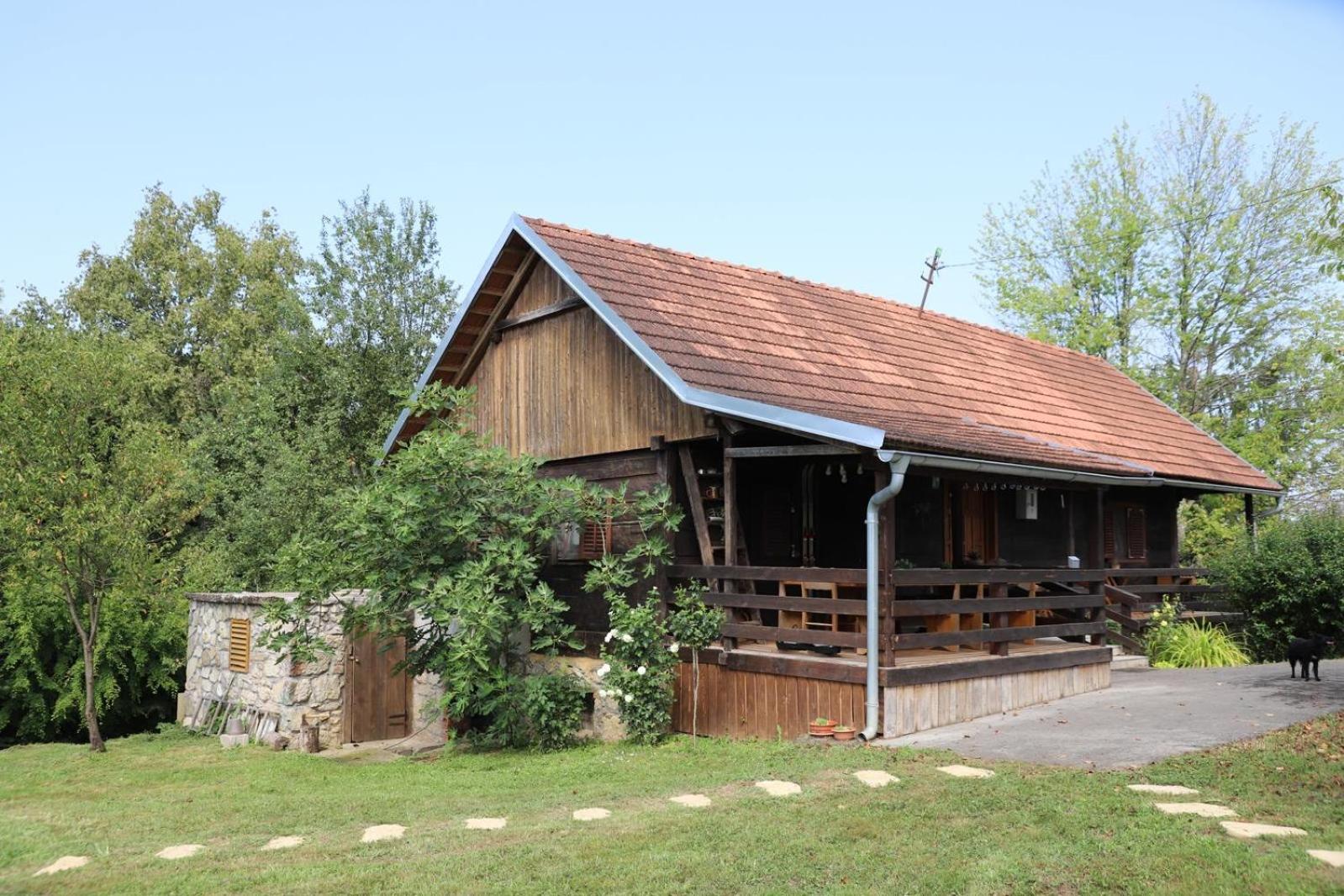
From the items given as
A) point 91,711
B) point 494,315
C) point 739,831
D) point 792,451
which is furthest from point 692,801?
point 91,711

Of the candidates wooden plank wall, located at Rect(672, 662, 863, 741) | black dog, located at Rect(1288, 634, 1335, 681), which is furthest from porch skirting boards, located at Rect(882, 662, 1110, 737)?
black dog, located at Rect(1288, 634, 1335, 681)

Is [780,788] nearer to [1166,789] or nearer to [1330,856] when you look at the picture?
[1166,789]

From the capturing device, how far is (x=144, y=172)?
36906 mm

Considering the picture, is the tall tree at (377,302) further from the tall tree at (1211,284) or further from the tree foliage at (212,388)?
the tall tree at (1211,284)

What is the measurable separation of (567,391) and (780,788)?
6.91 metres

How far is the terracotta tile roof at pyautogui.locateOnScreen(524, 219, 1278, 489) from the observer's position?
12.1 meters

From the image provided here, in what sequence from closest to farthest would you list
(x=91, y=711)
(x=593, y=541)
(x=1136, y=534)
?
1. (x=593, y=541)
2. (x=91, y=711)
3. (x=1136, y=534)

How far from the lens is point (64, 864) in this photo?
750cm

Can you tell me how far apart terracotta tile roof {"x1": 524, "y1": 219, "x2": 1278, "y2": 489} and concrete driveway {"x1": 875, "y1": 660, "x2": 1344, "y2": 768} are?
2.56 metres

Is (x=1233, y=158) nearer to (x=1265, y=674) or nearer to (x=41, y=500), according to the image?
(x=1265, y=674)

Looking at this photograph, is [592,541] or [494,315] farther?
[494,315]

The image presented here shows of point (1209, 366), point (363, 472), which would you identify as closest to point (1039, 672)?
point (363, 472)

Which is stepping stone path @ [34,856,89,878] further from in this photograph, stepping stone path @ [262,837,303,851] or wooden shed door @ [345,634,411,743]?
wooden shed door @ [345,634,411,743]

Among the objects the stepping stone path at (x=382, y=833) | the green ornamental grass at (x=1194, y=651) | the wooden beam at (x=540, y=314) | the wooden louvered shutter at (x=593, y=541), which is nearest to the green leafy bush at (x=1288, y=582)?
the green ornamental grass at (x=1194, y=651)
